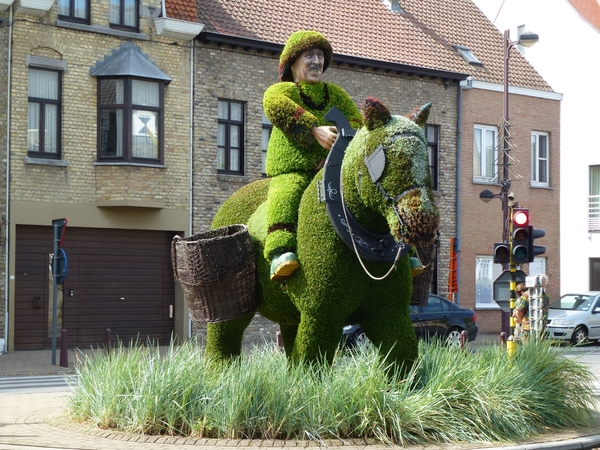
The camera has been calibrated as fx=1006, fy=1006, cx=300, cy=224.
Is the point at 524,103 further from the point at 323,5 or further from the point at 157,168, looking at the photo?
the point at 157,168

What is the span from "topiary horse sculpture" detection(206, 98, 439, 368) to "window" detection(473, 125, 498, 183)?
23095 millimetres

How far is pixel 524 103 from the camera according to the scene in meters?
33.2

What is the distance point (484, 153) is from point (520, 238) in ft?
60.3

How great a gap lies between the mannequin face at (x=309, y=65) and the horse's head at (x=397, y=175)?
5.35ft

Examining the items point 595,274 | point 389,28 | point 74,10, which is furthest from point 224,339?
point 595,274

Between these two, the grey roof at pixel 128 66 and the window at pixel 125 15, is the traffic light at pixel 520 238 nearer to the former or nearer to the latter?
the grey roof at pixel 128 66

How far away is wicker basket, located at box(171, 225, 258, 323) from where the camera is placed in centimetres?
1002

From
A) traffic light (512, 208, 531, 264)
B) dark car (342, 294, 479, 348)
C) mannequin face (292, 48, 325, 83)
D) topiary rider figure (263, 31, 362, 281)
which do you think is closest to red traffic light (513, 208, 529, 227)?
traffic light (512, 208, 531, 264)

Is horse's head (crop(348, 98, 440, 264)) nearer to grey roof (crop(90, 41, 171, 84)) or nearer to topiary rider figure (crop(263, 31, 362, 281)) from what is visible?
topiary rider figure (crop(263, 31, 362, 281))

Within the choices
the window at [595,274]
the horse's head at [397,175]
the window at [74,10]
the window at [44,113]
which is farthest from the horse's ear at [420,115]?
the window at [595,274]

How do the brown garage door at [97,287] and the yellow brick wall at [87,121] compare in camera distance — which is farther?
the brown garage door at [97,287]

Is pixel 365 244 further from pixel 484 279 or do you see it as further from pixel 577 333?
pixel 484 279

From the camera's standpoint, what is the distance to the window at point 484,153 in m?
32.3

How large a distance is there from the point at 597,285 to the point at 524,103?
988cm
